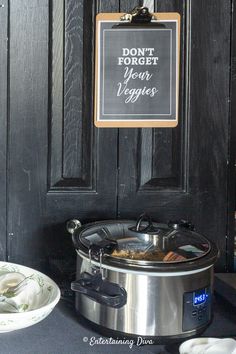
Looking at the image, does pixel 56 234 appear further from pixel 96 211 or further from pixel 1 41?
pixel 1 41

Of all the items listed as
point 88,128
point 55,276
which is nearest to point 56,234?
point 55,276

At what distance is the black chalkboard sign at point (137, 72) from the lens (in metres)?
1.21

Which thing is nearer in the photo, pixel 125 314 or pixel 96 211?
pixel 125 314

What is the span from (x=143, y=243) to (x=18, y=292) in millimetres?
277

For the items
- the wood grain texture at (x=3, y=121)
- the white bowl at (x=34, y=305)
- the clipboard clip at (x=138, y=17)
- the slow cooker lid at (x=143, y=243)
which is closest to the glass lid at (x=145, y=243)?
the slow cooker lid at (x=143, y=243)

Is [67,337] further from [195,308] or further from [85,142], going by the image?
[85,142]

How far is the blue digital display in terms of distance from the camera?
925 mm

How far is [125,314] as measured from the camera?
0.91 meters

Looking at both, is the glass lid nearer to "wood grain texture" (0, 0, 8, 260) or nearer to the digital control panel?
the digital control panel

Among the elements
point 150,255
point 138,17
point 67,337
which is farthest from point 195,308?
point 138,17

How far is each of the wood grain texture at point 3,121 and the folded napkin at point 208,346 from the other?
542 mm

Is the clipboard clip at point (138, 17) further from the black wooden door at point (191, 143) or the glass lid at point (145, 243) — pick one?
the glass lid at point (145, 243)

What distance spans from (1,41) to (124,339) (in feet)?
2.47

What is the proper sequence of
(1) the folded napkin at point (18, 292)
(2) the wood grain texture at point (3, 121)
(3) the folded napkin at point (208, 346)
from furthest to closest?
(2) the wood grain texture at point (3, 121), (1) the folded napkin at point (18, 292), (3) the folded napkin at point (208, 346)
